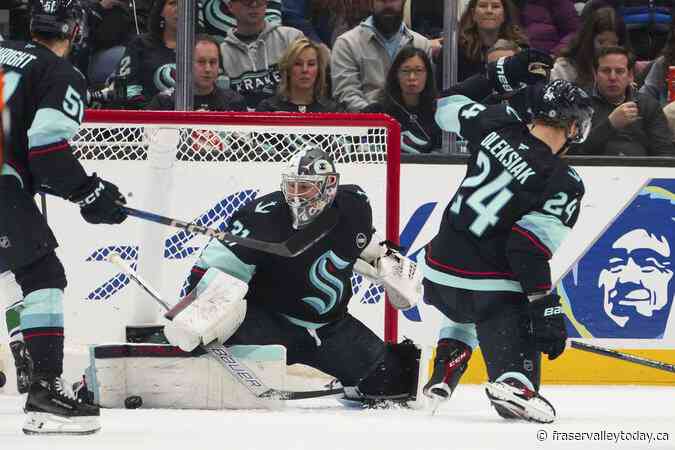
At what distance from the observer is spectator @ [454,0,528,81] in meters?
5.75

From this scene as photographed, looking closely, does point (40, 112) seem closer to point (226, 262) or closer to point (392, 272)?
point (226, 262)

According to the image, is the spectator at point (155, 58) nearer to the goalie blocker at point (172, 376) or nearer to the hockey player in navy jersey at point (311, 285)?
the hockey player in navy jersey at point (311, 285)

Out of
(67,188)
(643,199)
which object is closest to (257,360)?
(67,188)

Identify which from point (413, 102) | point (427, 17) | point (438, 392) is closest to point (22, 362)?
point (438, 392)

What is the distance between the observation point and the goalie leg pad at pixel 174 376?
4.54 meters

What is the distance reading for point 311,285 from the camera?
464cm

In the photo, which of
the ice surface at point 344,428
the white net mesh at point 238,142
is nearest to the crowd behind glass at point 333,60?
the white net mesh at point 238,142

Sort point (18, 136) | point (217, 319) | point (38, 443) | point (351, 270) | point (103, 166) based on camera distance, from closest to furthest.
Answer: point (38, 443)
point (18, 136)
point (217, 319)
point (351, 270)
point (103, 166)

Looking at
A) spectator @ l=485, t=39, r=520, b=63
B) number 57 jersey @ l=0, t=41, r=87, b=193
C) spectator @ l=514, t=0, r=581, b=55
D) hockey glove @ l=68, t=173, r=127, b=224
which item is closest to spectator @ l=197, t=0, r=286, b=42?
spectator @ l=485, t=39, r=520, b=63

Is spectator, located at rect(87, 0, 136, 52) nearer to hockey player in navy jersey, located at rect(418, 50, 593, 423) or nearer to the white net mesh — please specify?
the white net mesh

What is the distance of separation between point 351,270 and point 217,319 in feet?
1.87

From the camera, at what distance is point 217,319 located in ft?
→ 14.2

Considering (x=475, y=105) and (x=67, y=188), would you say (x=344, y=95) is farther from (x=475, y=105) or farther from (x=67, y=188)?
(x=67, y=188)

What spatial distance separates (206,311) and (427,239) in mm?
1613
